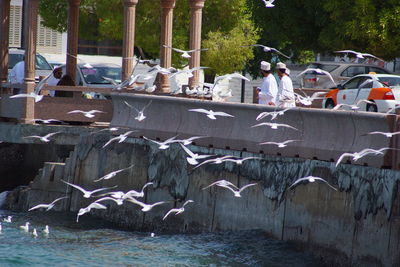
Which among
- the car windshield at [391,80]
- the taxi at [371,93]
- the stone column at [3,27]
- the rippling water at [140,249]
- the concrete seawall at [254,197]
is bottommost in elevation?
the rippling water at [140,249]

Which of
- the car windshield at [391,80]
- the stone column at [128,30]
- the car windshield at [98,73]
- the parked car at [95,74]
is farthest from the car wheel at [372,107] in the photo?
the car windshield at [98,73]

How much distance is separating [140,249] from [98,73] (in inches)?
510

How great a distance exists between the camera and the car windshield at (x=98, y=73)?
28.0 metres

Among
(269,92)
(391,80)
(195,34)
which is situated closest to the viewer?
(269,92)

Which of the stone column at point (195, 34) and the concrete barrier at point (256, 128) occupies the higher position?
the stone column at point (195, 34)

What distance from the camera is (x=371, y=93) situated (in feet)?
80.9

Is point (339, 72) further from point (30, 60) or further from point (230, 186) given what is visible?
point (230, 186)

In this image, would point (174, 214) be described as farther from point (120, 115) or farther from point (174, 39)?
point (174, 39)

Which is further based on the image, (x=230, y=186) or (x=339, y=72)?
(x=339, y=72)

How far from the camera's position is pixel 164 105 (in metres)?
18.4

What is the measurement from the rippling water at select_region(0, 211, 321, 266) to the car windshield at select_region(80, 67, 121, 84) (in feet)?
34.1

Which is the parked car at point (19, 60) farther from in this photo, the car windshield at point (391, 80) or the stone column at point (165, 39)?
the car windshield at point (391, 80)

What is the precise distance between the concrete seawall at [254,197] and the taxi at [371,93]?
6159mm

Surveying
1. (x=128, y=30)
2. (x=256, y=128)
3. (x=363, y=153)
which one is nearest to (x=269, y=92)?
(x=256, y=128)
